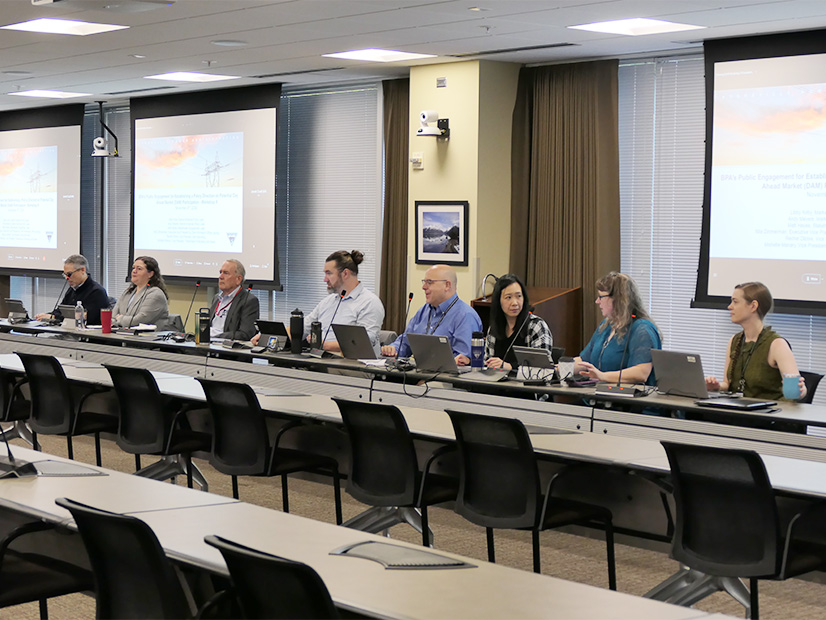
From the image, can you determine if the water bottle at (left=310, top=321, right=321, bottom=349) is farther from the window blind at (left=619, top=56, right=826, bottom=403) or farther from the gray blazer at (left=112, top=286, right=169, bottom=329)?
the window blind at (left=619, top=56, right=826, bottom=403)

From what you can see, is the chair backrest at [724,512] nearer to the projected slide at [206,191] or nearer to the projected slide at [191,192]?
the projected slide at [206,191]

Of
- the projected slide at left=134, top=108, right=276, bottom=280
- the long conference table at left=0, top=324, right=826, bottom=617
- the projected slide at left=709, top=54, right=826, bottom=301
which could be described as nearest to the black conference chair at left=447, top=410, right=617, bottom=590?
the long conference table at left=0, top=324, right=826, bottom=617

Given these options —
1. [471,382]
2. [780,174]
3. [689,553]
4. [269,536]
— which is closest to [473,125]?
[780,174]

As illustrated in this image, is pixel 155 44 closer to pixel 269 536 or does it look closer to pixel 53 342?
pixel 53 342

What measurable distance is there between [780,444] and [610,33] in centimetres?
372

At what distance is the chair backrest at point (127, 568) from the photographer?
2488 millimetres

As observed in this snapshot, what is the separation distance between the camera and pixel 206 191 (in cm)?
1121

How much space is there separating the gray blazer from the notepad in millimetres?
6039

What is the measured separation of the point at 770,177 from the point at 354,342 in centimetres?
325

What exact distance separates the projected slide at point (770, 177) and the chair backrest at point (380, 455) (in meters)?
4.03

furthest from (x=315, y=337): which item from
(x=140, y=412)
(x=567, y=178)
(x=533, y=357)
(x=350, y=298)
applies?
(x=567, y=178)

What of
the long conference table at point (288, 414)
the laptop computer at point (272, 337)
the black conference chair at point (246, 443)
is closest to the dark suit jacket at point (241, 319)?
the long conference table at point (288, 414)

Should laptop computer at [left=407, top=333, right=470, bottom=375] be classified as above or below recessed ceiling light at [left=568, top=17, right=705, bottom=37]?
below

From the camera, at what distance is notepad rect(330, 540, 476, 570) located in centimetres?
252
